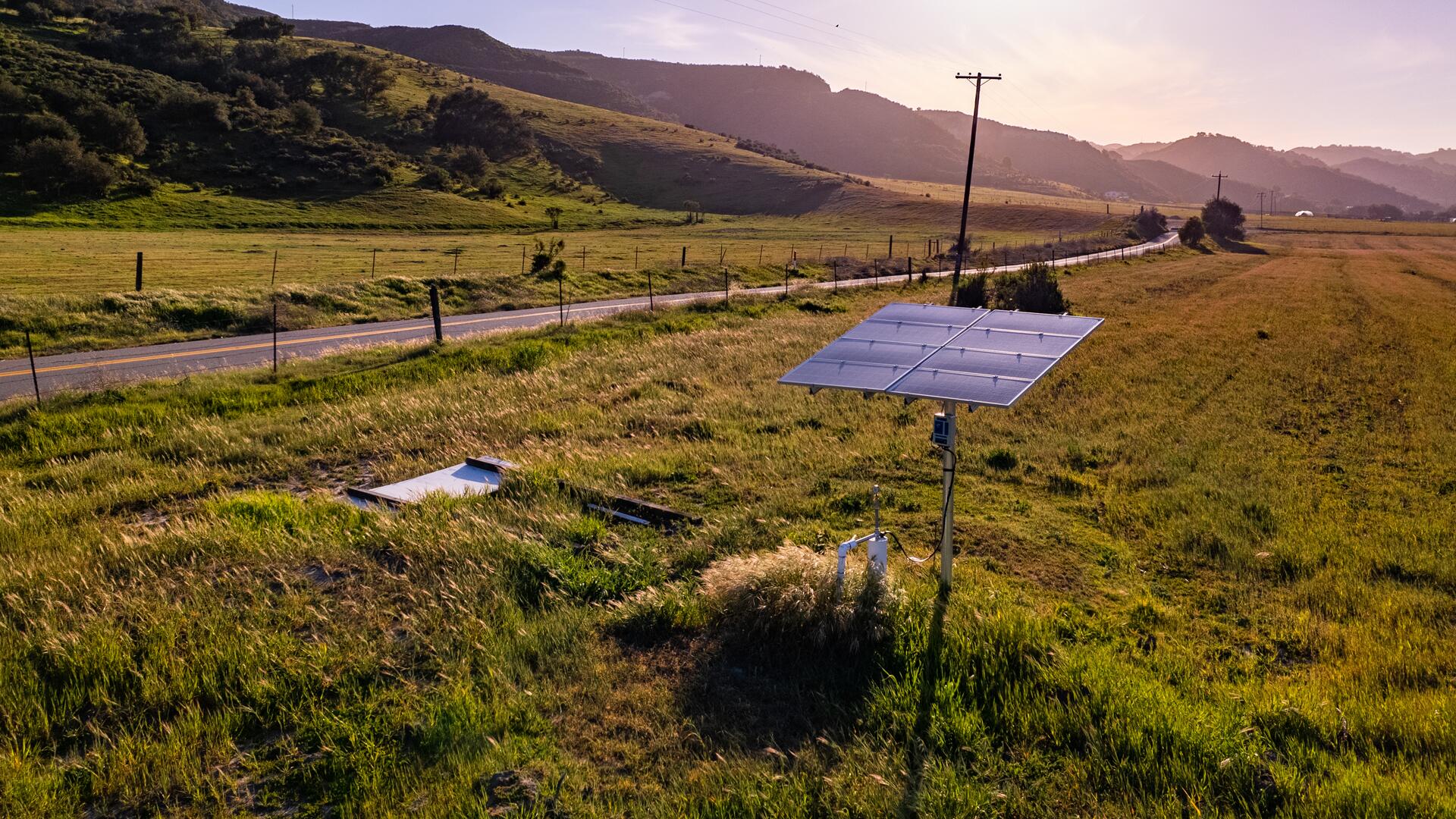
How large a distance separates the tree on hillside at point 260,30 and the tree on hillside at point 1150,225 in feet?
497

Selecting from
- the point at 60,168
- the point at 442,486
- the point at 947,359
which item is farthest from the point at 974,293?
the point at 60,168

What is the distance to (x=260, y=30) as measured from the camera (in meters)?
158

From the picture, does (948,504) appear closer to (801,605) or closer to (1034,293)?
(801,605)

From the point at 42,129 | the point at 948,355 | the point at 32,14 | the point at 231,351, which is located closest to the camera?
the point at 948,355

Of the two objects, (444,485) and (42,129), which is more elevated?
(42,129)

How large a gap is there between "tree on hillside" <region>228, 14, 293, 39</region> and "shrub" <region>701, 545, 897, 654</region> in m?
182

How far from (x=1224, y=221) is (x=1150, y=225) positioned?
10311 mm

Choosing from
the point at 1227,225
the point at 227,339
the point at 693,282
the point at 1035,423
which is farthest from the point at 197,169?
the point at 1227,225

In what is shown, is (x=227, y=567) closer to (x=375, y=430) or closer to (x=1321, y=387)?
(x=375, y=430)

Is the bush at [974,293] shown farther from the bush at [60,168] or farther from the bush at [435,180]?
the bush at [60,168]

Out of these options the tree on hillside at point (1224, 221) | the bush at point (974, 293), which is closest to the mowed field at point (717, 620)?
the bush at point (974, 293)

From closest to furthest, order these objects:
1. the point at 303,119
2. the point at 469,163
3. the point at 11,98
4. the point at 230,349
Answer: the point at 230,349, the point at 11,98, the point at 303,119, the point at 469,163

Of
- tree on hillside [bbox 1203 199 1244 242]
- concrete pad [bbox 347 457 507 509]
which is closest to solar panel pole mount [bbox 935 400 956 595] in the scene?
concrete pad [bbox 347 457 507 509]

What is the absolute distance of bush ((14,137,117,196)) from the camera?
8138 centimetres
